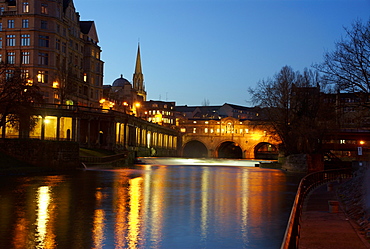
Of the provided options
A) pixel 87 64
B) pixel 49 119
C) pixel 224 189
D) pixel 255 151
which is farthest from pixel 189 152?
pixel 224 189

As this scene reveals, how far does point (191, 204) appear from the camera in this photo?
29.1 metres

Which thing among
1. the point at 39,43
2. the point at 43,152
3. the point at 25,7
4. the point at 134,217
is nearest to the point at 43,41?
the point at 39,43

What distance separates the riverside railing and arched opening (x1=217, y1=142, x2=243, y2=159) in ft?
410

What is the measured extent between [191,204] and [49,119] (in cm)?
6777

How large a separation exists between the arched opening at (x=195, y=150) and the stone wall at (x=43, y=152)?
128178mm

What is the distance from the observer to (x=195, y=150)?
627 feet

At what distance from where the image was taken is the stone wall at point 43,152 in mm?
54438

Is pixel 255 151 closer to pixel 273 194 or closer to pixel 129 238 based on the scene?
pixel 273 194

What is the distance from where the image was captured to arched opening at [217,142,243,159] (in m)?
186

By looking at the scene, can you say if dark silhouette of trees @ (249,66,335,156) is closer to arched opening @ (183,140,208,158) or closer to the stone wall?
the stone wall

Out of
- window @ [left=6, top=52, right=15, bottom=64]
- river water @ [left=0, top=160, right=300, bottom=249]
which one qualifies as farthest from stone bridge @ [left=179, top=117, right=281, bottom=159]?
river water @ [left=0, top=160, right=300, bottom=249]

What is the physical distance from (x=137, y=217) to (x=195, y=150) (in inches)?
Result: 6604

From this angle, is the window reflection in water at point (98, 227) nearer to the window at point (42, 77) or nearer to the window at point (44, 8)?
the window at point (42, 77)

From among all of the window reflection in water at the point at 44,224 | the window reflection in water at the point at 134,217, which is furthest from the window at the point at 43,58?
the window reflection in water at the point at 44,224
